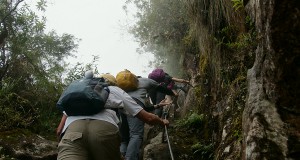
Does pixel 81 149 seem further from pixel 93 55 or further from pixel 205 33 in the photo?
pixel 93 55

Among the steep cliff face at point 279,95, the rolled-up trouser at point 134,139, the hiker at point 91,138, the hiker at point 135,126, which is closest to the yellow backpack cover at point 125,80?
the hiker at point 135,126

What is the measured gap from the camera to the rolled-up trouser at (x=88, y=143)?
3244mm

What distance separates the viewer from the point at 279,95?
3.29 m

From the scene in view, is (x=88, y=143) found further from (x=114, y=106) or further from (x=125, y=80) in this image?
(x=125, y=80)

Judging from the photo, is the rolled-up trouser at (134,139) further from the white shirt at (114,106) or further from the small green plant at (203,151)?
the white shirt at (114,106)

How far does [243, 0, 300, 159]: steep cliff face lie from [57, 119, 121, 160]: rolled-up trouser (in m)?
1.35

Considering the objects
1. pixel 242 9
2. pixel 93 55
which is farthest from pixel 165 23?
pixel 242 9

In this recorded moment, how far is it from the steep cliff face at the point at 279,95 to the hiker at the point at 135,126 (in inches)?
91.7

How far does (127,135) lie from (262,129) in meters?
3.54

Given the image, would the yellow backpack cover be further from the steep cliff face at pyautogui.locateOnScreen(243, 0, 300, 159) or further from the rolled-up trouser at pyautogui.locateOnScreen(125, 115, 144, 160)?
the steep cliff face at pyautogui.locateOnScreen(243, 0, 300, 159)

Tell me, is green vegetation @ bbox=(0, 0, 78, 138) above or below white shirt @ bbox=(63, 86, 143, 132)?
above

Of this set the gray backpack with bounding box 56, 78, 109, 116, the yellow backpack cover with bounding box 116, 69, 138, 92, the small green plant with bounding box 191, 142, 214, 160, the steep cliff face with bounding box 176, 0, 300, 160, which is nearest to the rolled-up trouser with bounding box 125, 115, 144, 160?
the yellow backpack cover with bounding box 116, 69, 138, 92

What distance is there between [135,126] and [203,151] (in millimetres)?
1303

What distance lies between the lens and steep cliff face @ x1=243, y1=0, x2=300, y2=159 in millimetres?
3064
